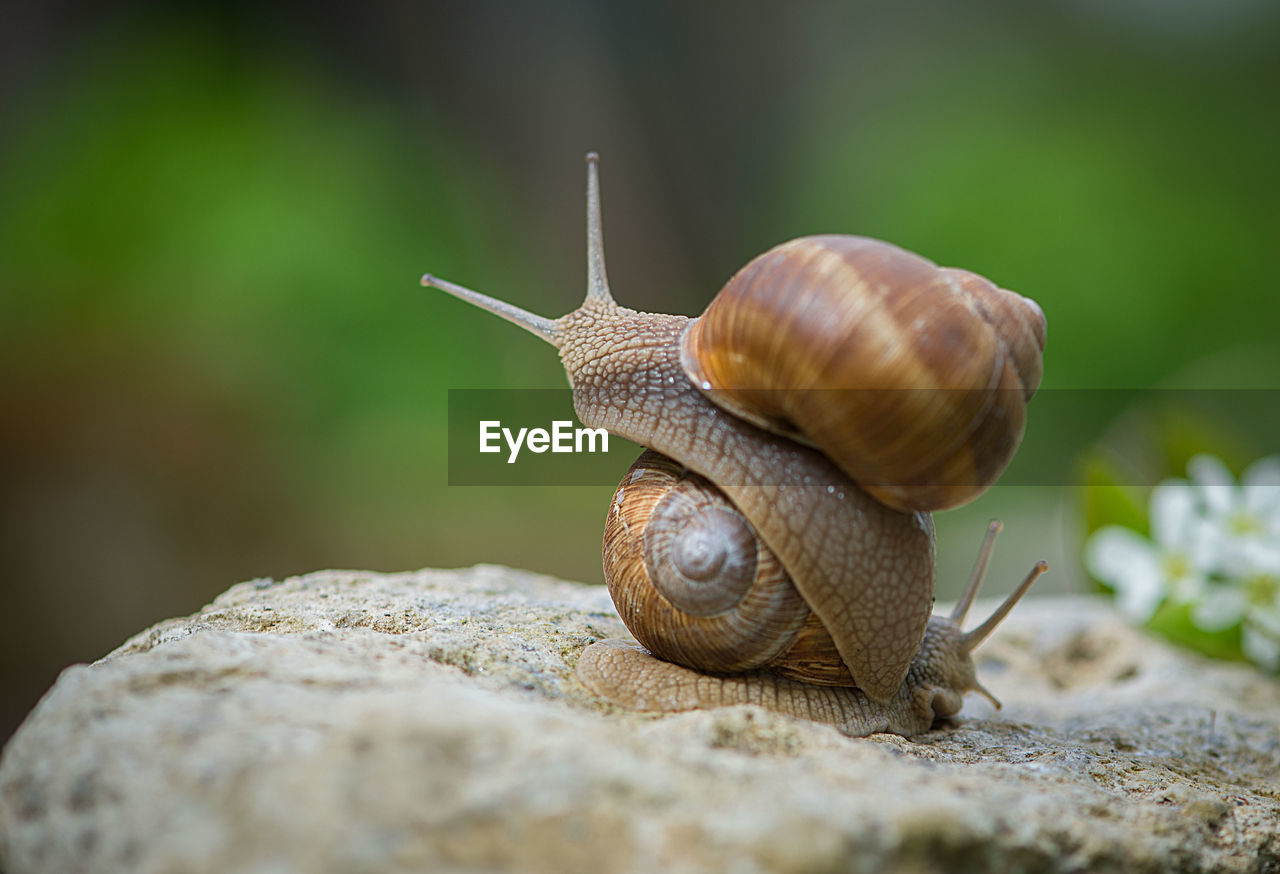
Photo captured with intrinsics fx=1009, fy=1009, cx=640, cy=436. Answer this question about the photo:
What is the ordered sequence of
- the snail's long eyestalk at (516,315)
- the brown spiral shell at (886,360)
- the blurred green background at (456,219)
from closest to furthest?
the brown spiral shell at (886,360), the snail's long eyestalk at (516,315), the blurred green background at (456,219)

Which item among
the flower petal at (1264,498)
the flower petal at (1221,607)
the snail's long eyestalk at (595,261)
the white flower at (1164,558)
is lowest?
the flower petal at (1221,607)

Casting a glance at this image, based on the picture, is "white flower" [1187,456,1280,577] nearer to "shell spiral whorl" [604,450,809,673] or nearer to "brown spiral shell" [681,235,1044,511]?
"brown spiral shell" [681,235,1044,511]

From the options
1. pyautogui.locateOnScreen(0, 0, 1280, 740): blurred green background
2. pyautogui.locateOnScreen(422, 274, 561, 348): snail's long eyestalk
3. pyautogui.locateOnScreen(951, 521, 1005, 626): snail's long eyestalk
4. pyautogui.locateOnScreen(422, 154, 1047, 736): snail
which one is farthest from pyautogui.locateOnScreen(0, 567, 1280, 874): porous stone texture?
pyautogui.locateOnScreen(0, 0, 1280, 740): blurred green background

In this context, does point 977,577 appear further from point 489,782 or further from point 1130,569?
point 489,782

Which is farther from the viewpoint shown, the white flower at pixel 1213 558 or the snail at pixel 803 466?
the white flower at pixel 1213 558
